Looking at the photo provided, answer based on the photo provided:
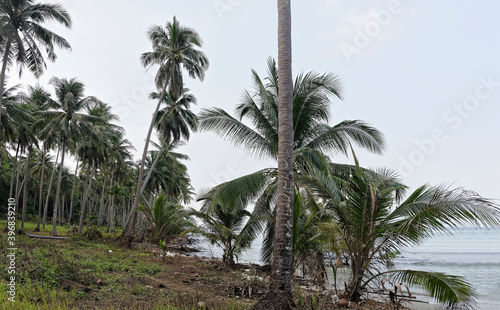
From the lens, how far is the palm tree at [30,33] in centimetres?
1602

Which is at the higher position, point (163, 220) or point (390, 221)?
point (390, 221)

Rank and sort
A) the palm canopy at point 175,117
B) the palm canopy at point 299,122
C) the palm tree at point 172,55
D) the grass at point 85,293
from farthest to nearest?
1. the palm canopy at point 175,117
2. the palm tree at point 172,55
3. the palm canopy at point 299,122
4. the grass at point 85,293

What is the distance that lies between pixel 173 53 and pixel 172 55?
0.59 ft

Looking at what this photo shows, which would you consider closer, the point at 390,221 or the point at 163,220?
the point at 390,221

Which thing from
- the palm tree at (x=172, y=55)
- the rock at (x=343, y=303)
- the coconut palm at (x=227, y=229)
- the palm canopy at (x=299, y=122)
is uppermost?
the palm tree at (x=172, y=55)

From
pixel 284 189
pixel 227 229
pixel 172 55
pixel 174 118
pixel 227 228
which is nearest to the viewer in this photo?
pixel 284 189

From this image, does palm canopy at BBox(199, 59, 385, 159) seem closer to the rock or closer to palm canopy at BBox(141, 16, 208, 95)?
the rock

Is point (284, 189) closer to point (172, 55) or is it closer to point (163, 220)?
point (163, 220)

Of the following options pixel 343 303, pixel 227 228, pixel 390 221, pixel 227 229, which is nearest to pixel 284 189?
pixel 343 303

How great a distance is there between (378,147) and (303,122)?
9.11 feet

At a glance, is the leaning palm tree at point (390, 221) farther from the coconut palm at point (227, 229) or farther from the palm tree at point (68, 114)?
the palm tree at point (68, 114)

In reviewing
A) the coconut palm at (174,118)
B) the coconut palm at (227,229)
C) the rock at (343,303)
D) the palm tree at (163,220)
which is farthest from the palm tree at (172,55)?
the rock at (343,303)

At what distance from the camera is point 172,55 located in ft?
70.4

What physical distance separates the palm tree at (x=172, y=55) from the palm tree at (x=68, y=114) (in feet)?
15.5
